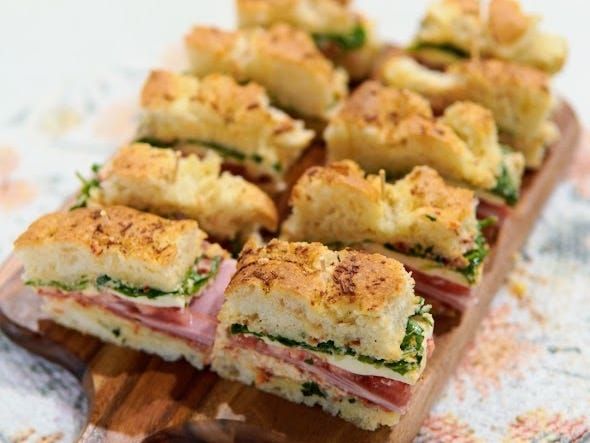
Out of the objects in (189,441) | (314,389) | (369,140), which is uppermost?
A: (369,140)

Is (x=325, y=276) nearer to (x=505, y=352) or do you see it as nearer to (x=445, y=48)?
(x=505, y=352)

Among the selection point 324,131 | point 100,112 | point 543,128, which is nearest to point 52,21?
point 100,112

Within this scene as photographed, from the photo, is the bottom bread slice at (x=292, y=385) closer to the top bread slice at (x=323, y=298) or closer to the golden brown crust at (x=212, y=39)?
the top bread slice at (x=323, y=298)

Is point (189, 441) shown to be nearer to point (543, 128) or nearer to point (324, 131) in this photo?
point (324, 131)

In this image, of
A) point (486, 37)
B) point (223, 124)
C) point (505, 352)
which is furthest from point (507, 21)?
point (505, 352)

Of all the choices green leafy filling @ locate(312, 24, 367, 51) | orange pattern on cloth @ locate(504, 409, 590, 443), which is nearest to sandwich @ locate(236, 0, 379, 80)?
green leafy filling @ locate(312, 24, 367, 51)

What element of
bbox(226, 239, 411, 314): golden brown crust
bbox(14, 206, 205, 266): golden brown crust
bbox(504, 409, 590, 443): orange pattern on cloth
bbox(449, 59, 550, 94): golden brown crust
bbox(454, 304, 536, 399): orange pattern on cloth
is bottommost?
bbox(504, 409, 590, 443): orange pattern on cloth

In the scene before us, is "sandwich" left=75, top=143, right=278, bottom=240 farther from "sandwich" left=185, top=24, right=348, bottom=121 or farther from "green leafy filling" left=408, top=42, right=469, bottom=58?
"green leafy filling" left=408, top=42, right=469, bottom=58
